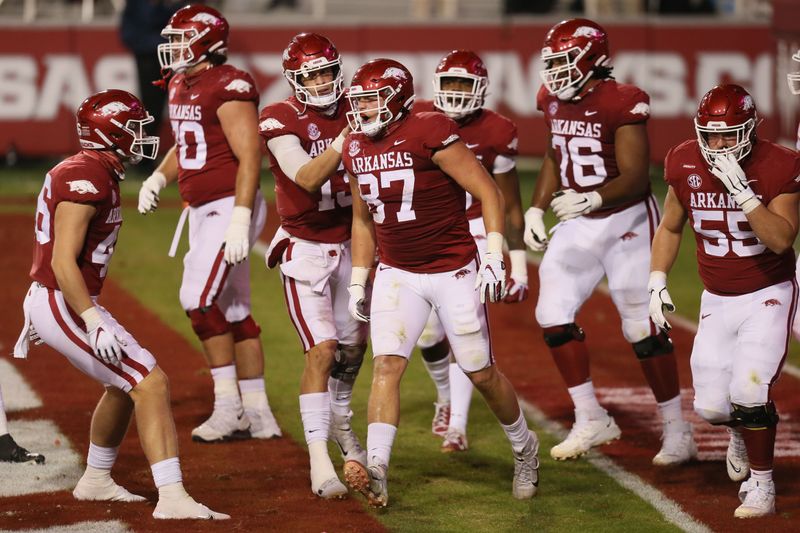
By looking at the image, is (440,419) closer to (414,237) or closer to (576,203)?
(576,203)

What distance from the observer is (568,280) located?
653 centimetres

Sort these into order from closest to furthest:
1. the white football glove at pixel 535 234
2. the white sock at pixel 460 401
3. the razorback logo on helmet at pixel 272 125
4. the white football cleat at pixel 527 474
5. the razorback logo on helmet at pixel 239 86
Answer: the white football cleat at pixel 527 474 < the razorback logo on helmet at pixel 272 125 < the white football glove at pixel 535 234 < the white sock at pixel 460 401 < the razorback logo on helmet at pixel 239 86

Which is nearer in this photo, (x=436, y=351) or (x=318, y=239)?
(x=318, y=239)

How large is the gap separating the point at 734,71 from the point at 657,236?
31.7 ft

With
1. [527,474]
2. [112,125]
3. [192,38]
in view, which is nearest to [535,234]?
[527,474]

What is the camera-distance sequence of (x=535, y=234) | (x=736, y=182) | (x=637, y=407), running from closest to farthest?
(x=736, y=182) < (x=535, y=234) < (x=637, y=407)

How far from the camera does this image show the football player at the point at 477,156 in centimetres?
638

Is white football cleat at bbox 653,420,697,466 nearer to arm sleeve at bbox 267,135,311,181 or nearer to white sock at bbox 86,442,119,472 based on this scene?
arm sleeve at bbox 267,135,311,181

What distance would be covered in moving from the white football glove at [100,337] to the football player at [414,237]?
3.46ft

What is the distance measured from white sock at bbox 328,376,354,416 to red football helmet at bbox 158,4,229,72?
5.95 feet

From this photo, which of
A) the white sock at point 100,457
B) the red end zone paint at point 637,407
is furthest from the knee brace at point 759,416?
the white sock at point 100,457

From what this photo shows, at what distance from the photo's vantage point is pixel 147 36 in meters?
14.3

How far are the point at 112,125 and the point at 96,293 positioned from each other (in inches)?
27.3

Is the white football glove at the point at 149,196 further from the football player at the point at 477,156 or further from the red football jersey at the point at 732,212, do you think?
the red football jersey at the point at 732,212
